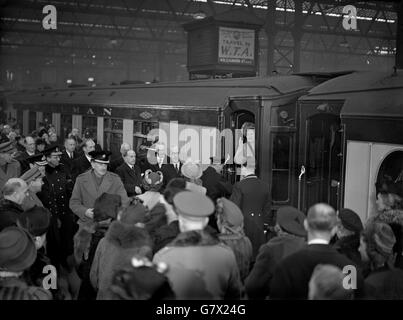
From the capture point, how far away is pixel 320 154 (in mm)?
7680

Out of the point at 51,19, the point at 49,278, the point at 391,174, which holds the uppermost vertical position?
the point at 51,19

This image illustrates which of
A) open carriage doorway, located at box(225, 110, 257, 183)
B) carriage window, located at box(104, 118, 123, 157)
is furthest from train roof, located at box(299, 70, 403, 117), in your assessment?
carriage window, located at box(104, 118, 123, 157)

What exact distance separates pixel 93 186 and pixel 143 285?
11.3 ft

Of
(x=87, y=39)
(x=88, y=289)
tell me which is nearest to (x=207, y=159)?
(x=88, y=289)

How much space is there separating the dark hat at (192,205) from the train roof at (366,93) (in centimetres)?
365

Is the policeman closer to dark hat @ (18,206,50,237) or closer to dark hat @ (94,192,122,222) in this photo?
dark hat @ (94,192,122,222)

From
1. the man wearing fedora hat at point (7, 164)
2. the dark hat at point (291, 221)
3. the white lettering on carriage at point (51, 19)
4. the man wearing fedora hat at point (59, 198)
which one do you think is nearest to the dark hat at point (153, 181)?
the man wearing fedora hat at point (59, 198)

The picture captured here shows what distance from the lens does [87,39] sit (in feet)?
116

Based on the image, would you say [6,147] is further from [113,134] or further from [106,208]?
[113,134]

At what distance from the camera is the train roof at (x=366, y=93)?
6.17 meters

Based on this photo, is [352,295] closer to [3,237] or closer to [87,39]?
[3,237]

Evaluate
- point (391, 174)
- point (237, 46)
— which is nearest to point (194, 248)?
point (391, 174)

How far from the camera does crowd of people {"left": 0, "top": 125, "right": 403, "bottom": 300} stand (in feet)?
9.69

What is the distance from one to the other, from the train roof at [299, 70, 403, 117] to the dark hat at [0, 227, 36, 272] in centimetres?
451
